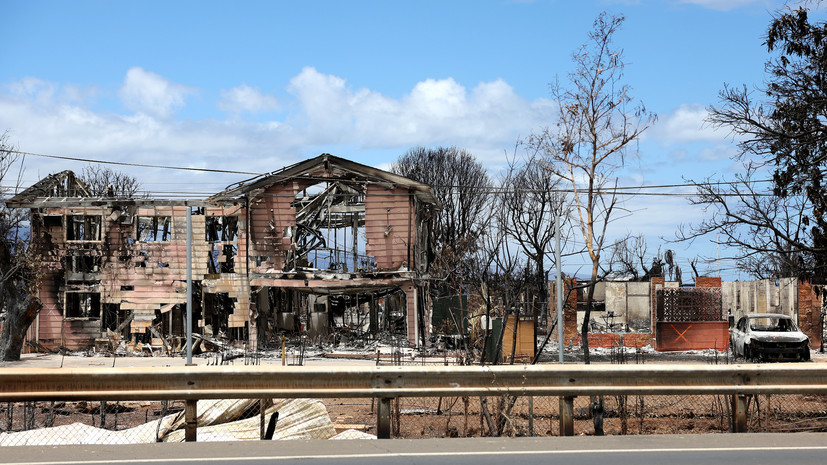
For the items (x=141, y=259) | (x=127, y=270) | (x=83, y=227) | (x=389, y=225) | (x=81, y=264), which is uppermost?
(x=83, y=227)

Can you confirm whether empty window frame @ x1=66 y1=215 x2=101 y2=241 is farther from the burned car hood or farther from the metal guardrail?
the metal guardrail

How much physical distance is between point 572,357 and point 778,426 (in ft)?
62.3

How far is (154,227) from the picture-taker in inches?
1431

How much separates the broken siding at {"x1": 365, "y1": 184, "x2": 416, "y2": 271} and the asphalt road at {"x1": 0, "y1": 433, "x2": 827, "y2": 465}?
2529cm

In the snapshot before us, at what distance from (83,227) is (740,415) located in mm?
32583

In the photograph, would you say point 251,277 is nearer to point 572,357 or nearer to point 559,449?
point 572,357

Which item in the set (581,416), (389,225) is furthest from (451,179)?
(581,416)

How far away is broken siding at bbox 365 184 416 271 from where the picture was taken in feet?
115

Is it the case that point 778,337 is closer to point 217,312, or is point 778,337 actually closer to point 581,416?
point 581,416

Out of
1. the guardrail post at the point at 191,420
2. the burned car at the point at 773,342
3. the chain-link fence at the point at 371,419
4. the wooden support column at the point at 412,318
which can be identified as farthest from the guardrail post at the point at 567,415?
the wooden support column at the point at 412,318

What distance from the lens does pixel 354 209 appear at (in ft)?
118

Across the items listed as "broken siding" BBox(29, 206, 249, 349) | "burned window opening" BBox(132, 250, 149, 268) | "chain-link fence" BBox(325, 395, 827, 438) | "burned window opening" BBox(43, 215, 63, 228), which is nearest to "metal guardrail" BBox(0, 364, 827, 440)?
"chain-link fence" BBox(325, 395, 827, 438)

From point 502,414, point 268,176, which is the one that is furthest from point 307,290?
point 502,414

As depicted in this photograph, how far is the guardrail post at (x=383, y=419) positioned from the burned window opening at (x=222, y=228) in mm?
27127
